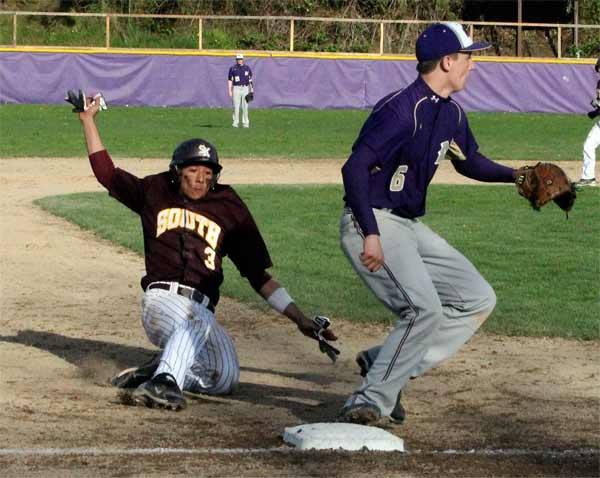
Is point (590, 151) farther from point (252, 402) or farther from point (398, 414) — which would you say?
point (398, 414)

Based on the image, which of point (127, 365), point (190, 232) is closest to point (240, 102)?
point (127, 365)

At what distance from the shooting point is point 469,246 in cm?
1150

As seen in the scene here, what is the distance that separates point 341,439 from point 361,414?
0.34 metres

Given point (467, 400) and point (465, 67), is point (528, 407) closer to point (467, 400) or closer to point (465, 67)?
point (467, 400)

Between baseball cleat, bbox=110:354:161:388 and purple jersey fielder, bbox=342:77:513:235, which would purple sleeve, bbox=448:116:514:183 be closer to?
purple jersey fielder, bbox=342:77:513:235

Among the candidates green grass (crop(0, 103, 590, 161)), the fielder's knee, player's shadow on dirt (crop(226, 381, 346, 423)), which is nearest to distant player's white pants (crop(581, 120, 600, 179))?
green grass (crop(0, 103, 590, 161))

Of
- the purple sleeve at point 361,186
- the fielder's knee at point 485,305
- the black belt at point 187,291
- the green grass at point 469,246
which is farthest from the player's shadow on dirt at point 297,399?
the green grass at point 469,246

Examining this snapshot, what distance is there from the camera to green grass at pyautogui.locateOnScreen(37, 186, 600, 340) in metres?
8.81

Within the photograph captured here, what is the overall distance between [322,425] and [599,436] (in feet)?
4.22

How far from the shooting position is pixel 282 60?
38531 millimetres

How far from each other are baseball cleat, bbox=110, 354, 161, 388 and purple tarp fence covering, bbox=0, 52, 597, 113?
3212 centimetres

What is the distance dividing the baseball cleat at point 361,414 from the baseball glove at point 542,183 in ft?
4.61

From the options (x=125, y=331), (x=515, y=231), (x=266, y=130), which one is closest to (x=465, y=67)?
(x=125, y=331)

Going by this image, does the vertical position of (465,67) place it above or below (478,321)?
above
